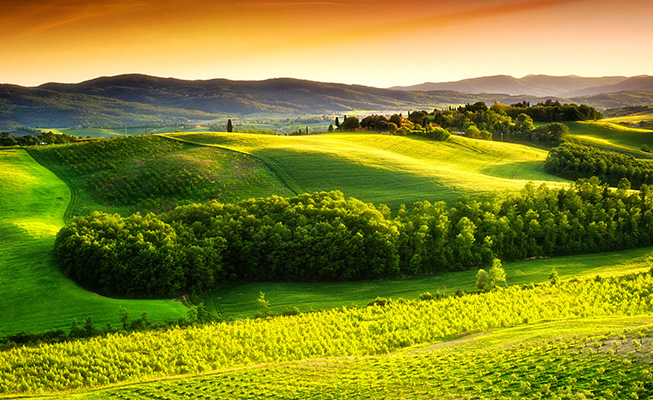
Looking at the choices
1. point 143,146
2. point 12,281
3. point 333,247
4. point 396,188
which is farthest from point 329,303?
point 143,146

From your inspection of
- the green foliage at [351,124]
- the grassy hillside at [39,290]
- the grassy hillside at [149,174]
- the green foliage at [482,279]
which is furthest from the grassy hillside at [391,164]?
the grassy hillside at [39,290]

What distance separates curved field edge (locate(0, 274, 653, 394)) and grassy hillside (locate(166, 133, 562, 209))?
3070cm

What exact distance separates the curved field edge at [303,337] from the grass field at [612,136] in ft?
359

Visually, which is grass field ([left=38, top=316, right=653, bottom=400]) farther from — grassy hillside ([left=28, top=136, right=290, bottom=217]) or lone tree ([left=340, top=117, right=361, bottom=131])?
lone tree ([left=340, top=117, right=361, bottom=131])

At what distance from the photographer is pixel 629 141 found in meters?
150

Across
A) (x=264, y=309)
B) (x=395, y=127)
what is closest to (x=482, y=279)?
(x=264, y=309)

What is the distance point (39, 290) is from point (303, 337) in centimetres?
2633

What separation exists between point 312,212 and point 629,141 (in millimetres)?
134757

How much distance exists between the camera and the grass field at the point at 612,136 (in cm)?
13669

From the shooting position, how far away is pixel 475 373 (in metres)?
24.1

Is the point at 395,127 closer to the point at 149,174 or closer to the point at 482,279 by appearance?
the point at 149,174

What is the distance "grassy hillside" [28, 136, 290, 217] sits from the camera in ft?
246

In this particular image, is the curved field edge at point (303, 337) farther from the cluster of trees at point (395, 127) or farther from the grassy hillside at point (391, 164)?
the cluster of trees at point (395, 127)

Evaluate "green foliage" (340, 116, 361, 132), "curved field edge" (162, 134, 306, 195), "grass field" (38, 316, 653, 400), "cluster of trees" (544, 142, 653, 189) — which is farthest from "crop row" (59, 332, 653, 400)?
"green foliage" (340, 116, 361, 132)
